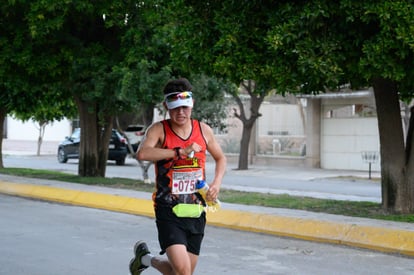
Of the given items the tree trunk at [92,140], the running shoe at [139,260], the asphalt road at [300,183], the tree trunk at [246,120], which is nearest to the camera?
the running shoe at [139,260]

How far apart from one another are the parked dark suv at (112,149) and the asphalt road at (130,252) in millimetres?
20033

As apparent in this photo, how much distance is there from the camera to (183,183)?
213 inches

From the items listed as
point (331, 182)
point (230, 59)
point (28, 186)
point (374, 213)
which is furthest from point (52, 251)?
point (331, 182)

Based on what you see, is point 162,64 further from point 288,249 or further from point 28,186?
point 288,249

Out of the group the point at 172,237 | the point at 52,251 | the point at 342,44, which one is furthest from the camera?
the point at 342,44

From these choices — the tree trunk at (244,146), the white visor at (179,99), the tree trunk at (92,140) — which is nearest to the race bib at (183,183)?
the white visor at (179,99)

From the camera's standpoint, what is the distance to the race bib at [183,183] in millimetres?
5398

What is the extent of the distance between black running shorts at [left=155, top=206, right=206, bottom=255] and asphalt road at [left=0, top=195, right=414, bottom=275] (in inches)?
88.9

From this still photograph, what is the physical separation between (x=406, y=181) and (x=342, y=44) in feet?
9.57

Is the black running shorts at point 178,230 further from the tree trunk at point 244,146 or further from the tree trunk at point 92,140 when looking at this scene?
the tree trunk at point 244,146

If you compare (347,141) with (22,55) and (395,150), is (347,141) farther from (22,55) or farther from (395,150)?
(395,150)

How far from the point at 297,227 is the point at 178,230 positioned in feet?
17.4

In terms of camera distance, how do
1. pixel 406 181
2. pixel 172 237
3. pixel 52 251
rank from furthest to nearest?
pixel 406 181, pixel 52 251, pixel 172 237

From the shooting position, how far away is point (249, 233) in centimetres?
1066
